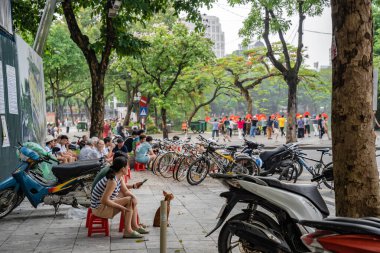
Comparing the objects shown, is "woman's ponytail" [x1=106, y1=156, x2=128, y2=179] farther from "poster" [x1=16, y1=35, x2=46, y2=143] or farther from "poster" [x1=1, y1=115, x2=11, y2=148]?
"poster" [x1=16, y1=35, x2=46, y2=143]

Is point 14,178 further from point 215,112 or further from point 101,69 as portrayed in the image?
point 215,112

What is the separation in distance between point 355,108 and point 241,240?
1607mm

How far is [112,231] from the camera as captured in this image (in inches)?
269

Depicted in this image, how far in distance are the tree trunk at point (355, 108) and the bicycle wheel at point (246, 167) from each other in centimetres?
803

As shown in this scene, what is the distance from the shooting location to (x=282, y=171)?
12031 mm

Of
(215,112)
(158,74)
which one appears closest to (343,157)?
(158,74)

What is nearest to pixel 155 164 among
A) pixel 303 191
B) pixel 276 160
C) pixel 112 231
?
pixel 276 160

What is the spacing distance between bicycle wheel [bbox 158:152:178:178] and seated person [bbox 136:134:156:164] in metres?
0.91

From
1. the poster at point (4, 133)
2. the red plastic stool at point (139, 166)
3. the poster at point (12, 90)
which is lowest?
the red plastic stool at point (139, 166)

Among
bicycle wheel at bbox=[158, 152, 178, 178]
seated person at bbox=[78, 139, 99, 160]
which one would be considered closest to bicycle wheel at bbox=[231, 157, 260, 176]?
bicycle wheel at bbox=[158, 152, 178, 178]

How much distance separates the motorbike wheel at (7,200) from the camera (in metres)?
7.64

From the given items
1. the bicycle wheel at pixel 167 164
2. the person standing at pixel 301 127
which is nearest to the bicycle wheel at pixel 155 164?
the bicycle wheel at pixel 167 164

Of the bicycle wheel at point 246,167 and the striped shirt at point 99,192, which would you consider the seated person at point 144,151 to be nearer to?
the bicycle wheel at point 246,167

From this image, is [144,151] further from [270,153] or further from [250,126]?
[250,126]
